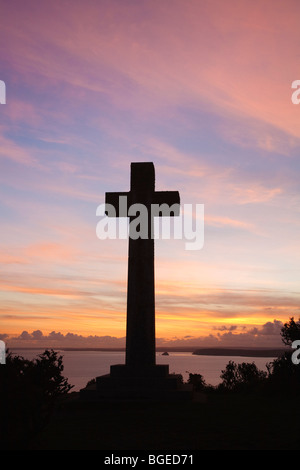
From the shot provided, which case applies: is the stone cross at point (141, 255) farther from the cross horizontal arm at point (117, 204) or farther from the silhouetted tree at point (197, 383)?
the silhouetted tree at point (197, 383)

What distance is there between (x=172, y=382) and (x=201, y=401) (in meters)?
1.01

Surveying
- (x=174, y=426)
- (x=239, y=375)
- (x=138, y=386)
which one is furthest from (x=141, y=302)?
(x=239, y=375)

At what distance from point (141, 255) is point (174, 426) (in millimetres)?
6076

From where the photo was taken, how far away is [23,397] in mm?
7203

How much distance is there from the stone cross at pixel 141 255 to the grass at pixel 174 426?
2.14m

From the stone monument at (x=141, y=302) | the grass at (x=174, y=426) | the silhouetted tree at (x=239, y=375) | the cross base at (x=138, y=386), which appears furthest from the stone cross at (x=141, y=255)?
the silhouetted tree at (x=239, y=375)

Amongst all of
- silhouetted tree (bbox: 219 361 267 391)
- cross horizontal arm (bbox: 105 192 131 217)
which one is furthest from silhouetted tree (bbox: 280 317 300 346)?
cross horizontal arm (bbox: 105 192 131 217)

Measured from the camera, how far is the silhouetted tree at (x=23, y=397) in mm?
7094

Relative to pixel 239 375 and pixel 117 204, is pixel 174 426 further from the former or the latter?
pixel 239 375

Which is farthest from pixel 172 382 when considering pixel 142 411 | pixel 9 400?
pixel 9 400

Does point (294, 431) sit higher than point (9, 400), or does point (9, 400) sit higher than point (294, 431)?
point (9, 400)

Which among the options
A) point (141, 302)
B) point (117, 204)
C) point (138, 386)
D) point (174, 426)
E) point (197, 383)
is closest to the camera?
point (174, 426)
